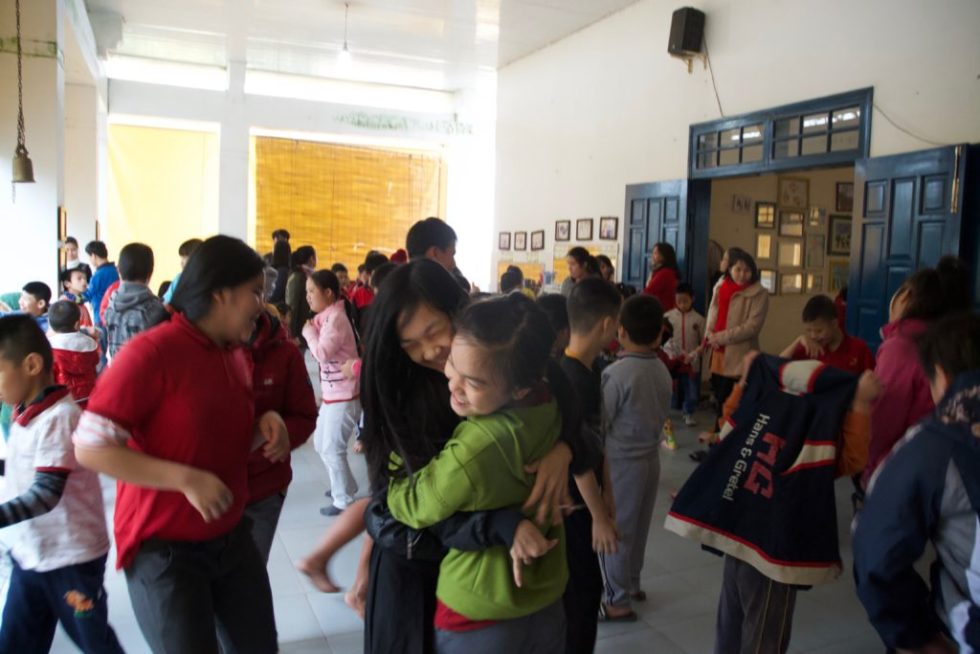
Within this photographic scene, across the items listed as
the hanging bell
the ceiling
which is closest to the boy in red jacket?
the hanging bell

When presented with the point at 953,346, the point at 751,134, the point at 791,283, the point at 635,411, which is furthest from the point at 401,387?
the point at 791,283

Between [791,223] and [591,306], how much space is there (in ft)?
22.2

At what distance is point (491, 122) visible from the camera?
1207 centimetres

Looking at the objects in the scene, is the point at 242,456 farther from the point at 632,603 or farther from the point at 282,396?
the point at 632,603

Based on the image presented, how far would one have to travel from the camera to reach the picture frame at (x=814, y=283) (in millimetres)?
8414

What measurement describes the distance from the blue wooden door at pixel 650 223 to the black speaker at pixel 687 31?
3.94 ft

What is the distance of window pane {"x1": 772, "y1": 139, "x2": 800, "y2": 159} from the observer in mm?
6000

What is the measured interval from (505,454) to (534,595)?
0.28 m

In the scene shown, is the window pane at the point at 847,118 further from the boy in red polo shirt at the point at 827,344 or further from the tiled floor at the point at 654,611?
the tiled floor at the point at 654,611

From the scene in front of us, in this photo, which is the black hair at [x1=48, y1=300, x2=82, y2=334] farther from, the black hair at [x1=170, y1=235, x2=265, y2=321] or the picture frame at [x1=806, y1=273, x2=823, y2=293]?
the picture frame at [x1=806, y1=273, x2=823, y2=293]

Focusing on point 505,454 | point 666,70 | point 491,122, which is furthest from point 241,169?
point 505,454

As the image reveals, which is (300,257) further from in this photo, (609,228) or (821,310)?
(821,310)

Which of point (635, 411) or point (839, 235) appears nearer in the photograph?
point (635, 411)

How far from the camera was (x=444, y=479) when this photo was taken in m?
1.25
